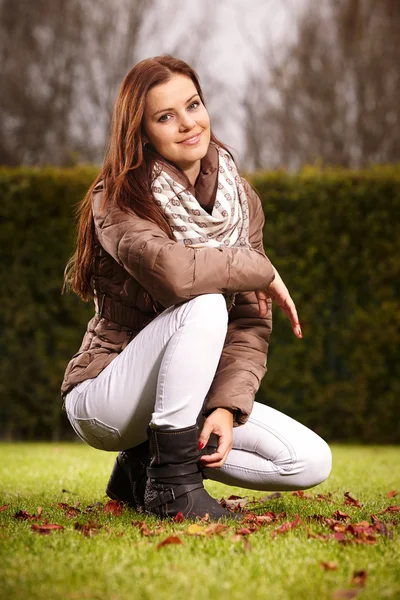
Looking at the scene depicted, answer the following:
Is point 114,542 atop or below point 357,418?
atop

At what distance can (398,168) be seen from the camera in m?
8.21

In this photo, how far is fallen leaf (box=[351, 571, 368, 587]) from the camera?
204 cm

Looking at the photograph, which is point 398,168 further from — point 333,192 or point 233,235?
point 233,235

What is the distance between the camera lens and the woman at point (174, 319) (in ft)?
9.30

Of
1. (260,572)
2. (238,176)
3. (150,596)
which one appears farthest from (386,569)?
(238,176)

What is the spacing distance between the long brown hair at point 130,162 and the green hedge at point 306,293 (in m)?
4.77

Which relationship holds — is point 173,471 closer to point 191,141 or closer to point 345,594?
point 345,594

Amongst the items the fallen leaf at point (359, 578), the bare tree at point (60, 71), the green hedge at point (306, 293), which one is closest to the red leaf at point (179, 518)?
the fallen leaf at point (359, 578)

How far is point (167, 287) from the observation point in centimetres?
288

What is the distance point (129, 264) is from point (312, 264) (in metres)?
5.28

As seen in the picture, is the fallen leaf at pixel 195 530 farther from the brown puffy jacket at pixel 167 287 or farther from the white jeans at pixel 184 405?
the brown puffy jacket at pixel 167 287

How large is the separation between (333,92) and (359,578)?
17449 millimetres

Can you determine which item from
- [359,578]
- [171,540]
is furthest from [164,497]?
[359,578]

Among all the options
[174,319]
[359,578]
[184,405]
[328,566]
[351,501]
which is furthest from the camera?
[351,501]
